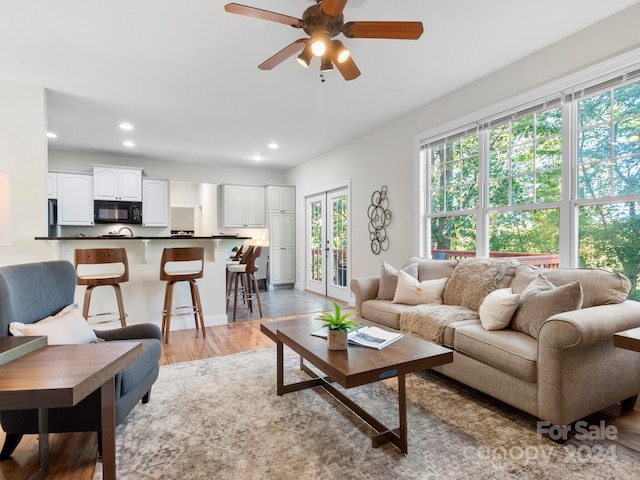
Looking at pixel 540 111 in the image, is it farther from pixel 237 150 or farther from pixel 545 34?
pixel 237 150

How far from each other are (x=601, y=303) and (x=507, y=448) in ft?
3.69

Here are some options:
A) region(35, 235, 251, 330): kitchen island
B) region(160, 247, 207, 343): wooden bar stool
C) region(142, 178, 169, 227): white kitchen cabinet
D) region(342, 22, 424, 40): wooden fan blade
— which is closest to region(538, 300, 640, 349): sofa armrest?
region(342, 22, 424, 40): wooden fan blade

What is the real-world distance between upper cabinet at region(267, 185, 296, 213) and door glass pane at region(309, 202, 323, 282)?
2.28 ft

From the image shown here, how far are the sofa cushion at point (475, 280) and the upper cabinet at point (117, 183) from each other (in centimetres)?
558

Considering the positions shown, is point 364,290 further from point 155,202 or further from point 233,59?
point 155,202

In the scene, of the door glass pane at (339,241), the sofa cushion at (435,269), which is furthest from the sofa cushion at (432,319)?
the door glass pane at (339,241)

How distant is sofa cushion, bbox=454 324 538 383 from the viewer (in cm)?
191

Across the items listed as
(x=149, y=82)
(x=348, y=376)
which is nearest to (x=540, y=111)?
(x=348, y=376)

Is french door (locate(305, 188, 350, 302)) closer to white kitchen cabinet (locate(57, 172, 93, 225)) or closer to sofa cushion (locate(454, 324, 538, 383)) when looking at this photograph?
sofa cushion (locate(454, 324, 538, 383))

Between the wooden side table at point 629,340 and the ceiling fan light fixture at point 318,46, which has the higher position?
the ceiling fan light fixture at point 318,46

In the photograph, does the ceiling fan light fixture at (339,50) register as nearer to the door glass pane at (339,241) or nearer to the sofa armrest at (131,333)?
the sofa armrest at (131,333)

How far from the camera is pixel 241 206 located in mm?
7148

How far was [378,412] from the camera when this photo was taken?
82.8 inches

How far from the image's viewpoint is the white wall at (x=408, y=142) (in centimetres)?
254
